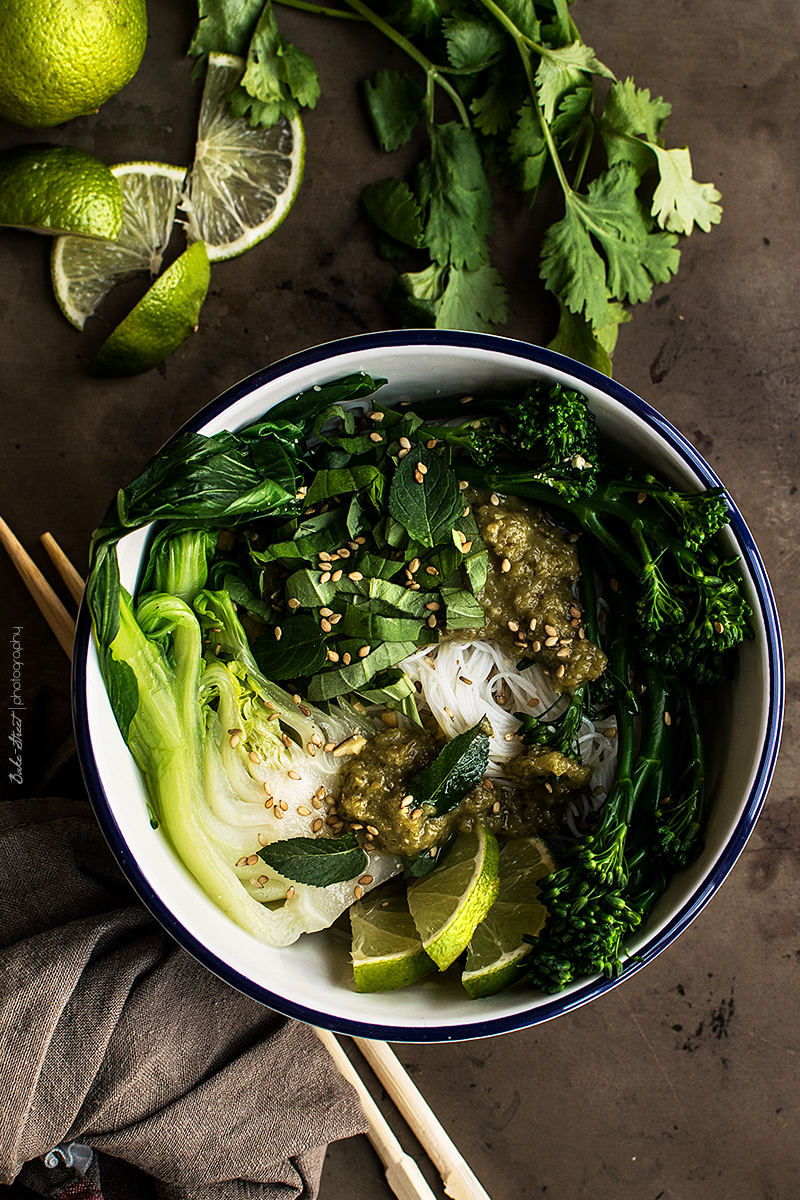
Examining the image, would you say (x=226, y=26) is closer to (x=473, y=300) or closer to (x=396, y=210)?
(x=396, y=210)

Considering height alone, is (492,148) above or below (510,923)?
above

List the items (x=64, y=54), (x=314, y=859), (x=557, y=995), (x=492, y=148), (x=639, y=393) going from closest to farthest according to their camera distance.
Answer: (x=557, y=995) < (x=314, y=859) < (x=64, y=54) < (x=492, y=148) < (x=639, y=393)

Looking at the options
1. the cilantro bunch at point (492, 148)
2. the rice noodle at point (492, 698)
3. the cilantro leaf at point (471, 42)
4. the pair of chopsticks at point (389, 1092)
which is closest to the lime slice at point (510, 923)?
the rice noodle at point (492, 698)

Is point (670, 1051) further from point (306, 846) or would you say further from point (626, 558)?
point (626, 558)

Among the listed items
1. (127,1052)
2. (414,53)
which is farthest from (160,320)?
(127,1052)

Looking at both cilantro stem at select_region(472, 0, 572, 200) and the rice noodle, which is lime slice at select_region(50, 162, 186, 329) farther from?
the rice noodle

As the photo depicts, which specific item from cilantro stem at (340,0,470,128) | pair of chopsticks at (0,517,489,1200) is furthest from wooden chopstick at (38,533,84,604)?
cilantro stem at (340,0,470,128)

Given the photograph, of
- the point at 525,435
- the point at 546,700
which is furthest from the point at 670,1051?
the point at 525,435
